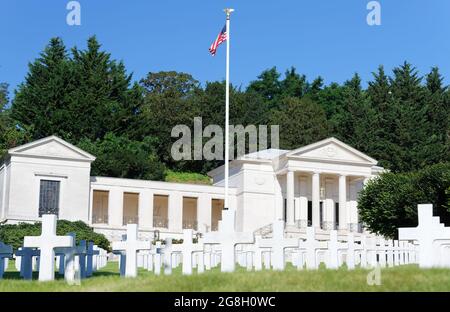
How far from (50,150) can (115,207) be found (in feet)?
27.4

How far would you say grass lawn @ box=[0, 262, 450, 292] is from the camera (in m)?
13.0

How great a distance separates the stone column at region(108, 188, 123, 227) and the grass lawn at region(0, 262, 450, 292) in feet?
167

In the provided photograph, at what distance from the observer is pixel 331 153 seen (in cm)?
6856

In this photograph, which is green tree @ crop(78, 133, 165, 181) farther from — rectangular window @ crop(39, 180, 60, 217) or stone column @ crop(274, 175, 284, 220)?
stone column @ crop(274, 175, 284, 220)

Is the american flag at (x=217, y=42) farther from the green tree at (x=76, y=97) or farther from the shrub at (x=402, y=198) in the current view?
the green tree at (x=76, y=97)

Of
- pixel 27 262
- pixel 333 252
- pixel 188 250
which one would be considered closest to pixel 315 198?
pixel 333 252

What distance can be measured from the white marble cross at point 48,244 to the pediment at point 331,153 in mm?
51800

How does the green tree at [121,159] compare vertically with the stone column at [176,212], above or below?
above

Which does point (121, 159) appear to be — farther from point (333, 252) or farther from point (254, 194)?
point (333, 252)

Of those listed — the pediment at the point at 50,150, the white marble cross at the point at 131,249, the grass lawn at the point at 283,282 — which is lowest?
the grass lawn at the point at 283,282

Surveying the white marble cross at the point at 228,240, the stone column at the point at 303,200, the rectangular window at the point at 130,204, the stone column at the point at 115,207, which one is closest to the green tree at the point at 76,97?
the rectangular window at the point at 130,204

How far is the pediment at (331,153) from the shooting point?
222ft

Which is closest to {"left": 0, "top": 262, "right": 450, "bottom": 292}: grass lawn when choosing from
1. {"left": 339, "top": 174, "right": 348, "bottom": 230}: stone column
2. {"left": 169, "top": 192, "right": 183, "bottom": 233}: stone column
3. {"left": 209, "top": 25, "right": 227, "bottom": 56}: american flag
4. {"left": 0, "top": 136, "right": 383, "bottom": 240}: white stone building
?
{"left": 209, "top": 25, "right": 227, "bottom": 56}: american flag
